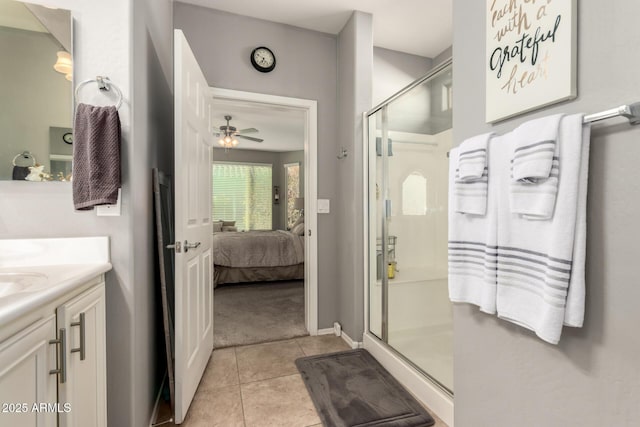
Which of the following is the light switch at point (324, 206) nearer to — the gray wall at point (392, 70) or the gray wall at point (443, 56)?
the gray wall at point (392, 70)

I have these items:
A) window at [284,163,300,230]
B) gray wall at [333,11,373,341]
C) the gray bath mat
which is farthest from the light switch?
window at [284,163,300,230]

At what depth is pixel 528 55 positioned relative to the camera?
86cm

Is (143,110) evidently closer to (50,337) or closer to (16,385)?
(50,337)

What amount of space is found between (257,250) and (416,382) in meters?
3.04

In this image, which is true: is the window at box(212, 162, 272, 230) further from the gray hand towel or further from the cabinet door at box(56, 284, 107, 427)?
the cabinet door at box(56, 284, 107, 427)

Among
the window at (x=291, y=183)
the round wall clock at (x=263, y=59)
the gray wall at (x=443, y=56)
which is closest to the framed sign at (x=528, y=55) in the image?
the round wall clock at (x=263, y=59)

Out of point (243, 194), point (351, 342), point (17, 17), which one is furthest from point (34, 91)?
point (243, 194)

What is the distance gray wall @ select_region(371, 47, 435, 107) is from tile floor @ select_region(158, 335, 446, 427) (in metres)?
2.55

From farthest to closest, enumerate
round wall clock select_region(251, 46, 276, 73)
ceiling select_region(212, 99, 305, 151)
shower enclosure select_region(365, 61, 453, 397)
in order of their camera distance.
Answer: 1. ceiling select_region(212, 99, 305, 151)
2. round wall clock select_region(251, 46, 276, 73)
3. shower enclosure select_region(365, 61, 453, 397)

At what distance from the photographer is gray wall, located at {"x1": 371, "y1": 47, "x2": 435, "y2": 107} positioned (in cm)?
304

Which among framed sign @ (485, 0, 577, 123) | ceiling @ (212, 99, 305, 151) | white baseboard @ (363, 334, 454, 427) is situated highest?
ceiling @ (212, 99, 305, 151)

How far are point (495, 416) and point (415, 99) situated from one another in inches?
81.0

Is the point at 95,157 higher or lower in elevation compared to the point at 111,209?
higher

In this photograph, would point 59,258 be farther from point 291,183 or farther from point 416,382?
point 291,183
